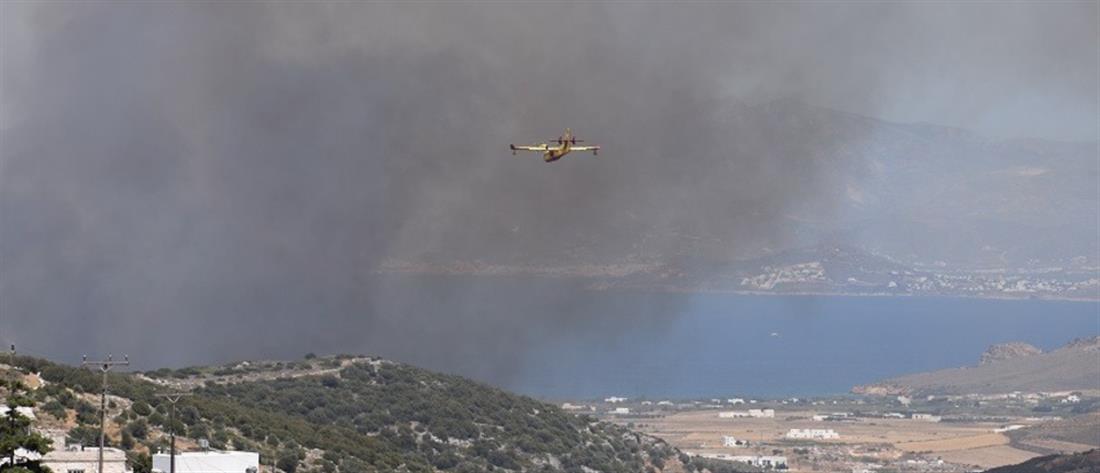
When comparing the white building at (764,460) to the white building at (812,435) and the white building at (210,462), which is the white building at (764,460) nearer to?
the white building at (812,435)

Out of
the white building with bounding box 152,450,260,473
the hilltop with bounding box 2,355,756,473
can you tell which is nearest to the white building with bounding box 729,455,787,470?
the hilltop with bounding box 2,355,756,473

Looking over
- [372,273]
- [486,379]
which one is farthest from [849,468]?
[372,273]

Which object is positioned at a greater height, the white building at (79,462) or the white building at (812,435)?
the white building at (812,435)

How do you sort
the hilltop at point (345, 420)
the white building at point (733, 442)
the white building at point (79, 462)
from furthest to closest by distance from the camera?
the white building at point (733, 442) < the hilltop at point (345, 420) < the white building at point (79, 462)

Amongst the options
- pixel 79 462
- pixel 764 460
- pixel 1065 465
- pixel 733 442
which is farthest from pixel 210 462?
pixel 733 442

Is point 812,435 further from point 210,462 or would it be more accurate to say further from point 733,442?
point 210,462

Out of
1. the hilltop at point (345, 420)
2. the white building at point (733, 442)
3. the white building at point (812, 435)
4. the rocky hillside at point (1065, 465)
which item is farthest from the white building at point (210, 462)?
the white building at point (812, 435)
